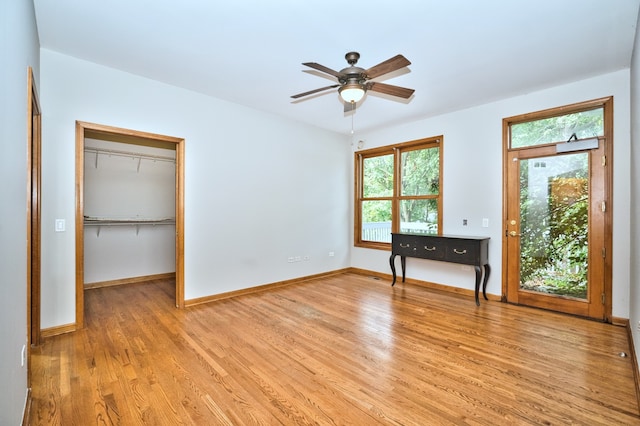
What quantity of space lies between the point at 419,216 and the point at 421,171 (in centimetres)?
79

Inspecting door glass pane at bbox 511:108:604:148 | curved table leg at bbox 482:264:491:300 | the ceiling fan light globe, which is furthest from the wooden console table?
the ceiling fan light globe

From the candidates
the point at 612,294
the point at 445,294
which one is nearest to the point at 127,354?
the point at 445,294

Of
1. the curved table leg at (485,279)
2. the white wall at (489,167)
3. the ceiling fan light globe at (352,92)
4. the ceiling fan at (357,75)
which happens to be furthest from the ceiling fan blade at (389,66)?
the curved table leg at (485,279)

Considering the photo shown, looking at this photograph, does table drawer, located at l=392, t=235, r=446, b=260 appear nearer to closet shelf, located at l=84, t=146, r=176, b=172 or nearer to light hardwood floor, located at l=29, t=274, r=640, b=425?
light hardwood floor, located at l=29, t=274, r=640, b=425

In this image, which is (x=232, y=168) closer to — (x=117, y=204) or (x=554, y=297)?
(x=117, y=204)

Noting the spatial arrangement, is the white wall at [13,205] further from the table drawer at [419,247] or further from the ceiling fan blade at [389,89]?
the table drawer at [419,247]

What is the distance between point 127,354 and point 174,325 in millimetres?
664

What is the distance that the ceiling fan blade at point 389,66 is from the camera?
2304 mm

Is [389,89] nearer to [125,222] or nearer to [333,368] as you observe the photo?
[333,368]

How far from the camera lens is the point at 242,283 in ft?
14.6

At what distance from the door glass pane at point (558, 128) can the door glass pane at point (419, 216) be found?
1488 mm

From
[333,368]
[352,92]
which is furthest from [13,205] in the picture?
[352,92]

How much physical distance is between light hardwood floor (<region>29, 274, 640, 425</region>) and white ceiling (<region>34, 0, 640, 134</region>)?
8.56ft

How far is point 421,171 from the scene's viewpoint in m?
5.14
